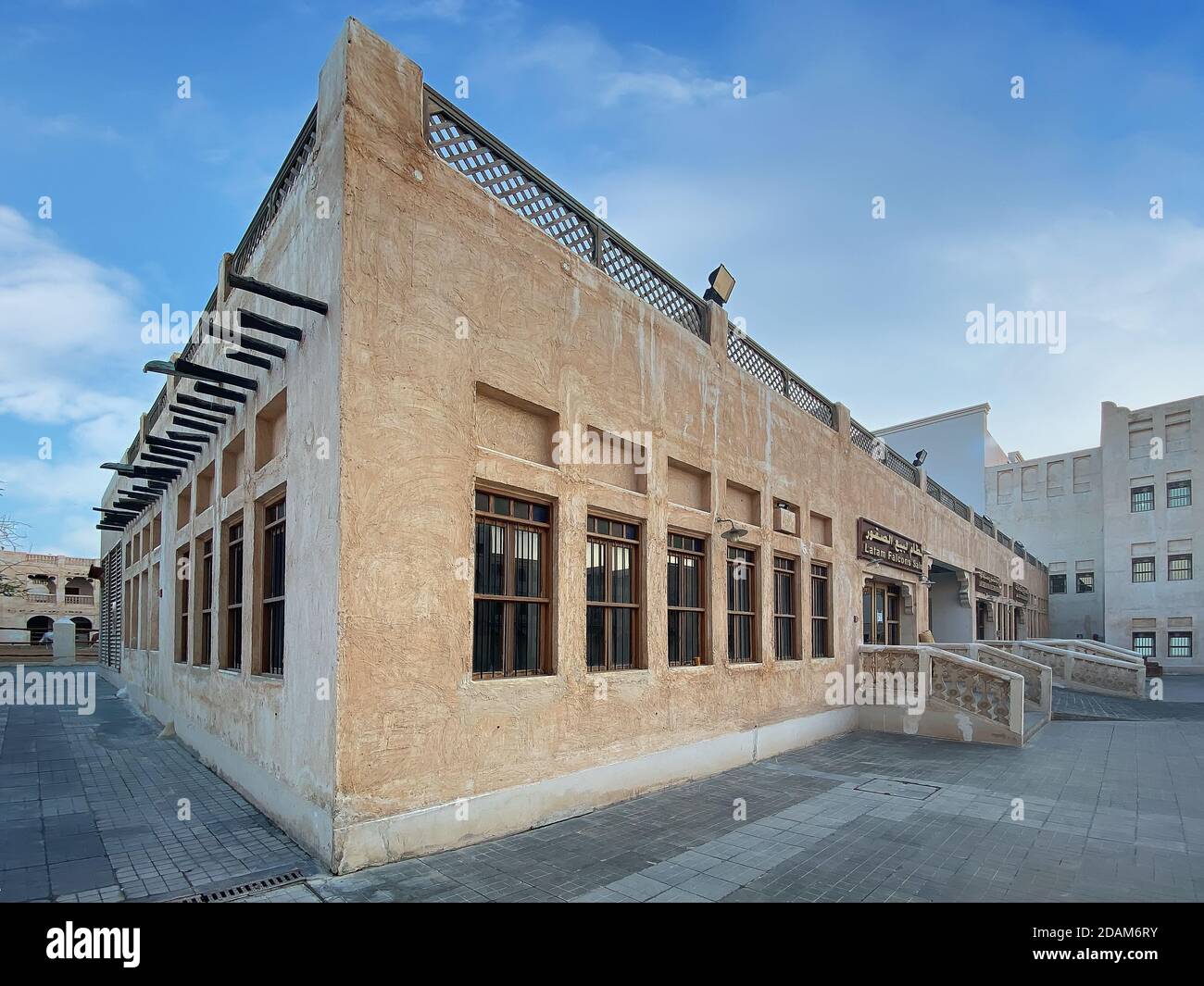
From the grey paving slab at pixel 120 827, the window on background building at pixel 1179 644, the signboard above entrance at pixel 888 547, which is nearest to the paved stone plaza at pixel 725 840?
the grey paving slab at pixel 120 827

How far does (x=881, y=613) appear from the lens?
53.7ft

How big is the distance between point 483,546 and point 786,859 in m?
3.66

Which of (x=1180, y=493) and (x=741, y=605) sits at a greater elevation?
(x=1180, y=493)

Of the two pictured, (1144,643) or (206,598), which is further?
(1144,643)

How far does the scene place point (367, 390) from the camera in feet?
18.6

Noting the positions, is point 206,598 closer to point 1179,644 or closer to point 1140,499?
point 1179,644

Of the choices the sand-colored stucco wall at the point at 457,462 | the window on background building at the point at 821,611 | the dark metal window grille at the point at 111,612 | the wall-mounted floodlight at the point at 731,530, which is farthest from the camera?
the dark metal window grille at the point at 111,612

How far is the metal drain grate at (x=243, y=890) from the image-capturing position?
4805 mm

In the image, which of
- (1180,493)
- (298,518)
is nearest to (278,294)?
(298,518)

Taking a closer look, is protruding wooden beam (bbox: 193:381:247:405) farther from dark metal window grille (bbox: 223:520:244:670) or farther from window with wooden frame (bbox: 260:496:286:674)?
dark metal window grille (bbox: 223:520:244:670)

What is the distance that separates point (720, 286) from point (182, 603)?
9925 mm

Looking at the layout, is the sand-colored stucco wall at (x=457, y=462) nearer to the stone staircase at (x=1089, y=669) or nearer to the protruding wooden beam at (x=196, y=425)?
the protruding wooden beam at (x=196, y=425)

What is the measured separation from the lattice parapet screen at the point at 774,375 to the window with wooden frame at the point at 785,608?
2.94 m
